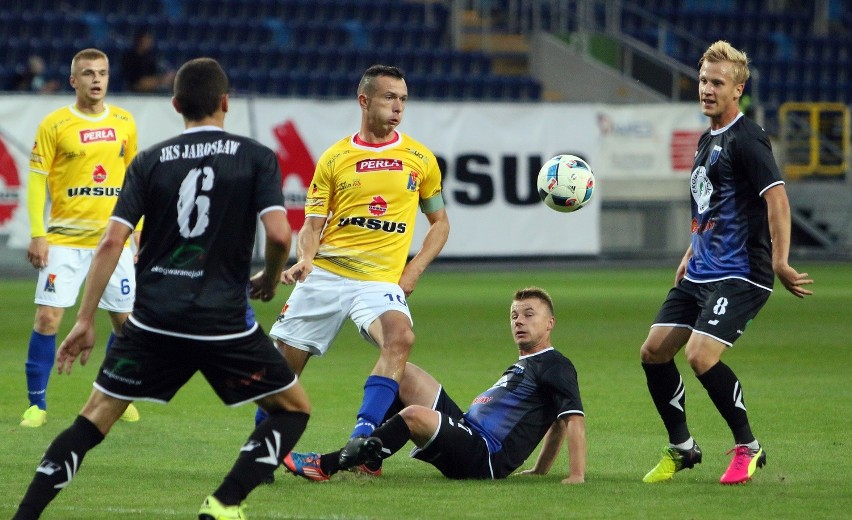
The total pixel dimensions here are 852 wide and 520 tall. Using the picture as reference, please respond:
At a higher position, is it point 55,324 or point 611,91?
point 55,324

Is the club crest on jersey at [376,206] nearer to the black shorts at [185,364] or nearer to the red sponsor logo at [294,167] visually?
the black shorts at [185,364]

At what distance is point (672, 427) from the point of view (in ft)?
22.4

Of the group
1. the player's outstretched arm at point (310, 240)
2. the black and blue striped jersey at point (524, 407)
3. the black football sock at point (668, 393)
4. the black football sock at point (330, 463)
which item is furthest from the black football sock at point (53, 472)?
the black football sock at point (668, 393)

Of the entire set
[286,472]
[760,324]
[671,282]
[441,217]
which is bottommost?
[671,282]

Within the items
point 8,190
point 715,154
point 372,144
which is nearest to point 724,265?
point 715,154

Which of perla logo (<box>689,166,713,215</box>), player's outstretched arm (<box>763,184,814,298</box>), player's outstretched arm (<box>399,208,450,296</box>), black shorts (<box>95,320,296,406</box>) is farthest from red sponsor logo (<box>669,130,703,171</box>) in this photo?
black shorts (<box>95,320,296,406</box>)

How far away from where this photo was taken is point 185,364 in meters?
5.28

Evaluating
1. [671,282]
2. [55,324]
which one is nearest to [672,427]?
[55,324]

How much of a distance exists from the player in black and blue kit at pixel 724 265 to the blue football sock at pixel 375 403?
4.17 ft

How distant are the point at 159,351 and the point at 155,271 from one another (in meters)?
0.30

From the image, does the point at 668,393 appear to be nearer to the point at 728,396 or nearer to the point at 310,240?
the point at 728,396

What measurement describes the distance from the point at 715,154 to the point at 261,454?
280 cm

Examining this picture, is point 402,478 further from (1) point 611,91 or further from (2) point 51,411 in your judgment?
(1) point 611,91

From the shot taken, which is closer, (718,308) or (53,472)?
(53,472)
